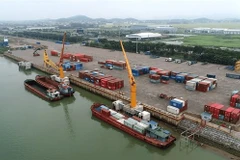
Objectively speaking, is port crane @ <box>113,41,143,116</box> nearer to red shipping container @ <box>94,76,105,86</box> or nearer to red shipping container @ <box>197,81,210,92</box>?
red shipping container @ <box>94,76,105,86</box>

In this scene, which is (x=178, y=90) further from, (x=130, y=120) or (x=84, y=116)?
(x=84, y=116)

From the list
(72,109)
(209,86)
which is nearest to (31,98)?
(72,109)

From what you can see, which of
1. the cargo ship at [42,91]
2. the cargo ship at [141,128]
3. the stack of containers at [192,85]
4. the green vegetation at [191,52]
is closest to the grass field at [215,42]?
the green vegetation at [191,52]

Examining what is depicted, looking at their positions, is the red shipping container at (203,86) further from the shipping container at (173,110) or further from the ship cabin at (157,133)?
the ship cabin at (157,133)

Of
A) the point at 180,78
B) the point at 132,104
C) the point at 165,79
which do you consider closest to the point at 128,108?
the point at 132,104

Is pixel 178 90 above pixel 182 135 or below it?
above

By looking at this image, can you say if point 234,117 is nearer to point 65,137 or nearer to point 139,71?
point 65,137

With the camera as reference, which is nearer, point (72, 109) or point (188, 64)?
point (72, 109)
